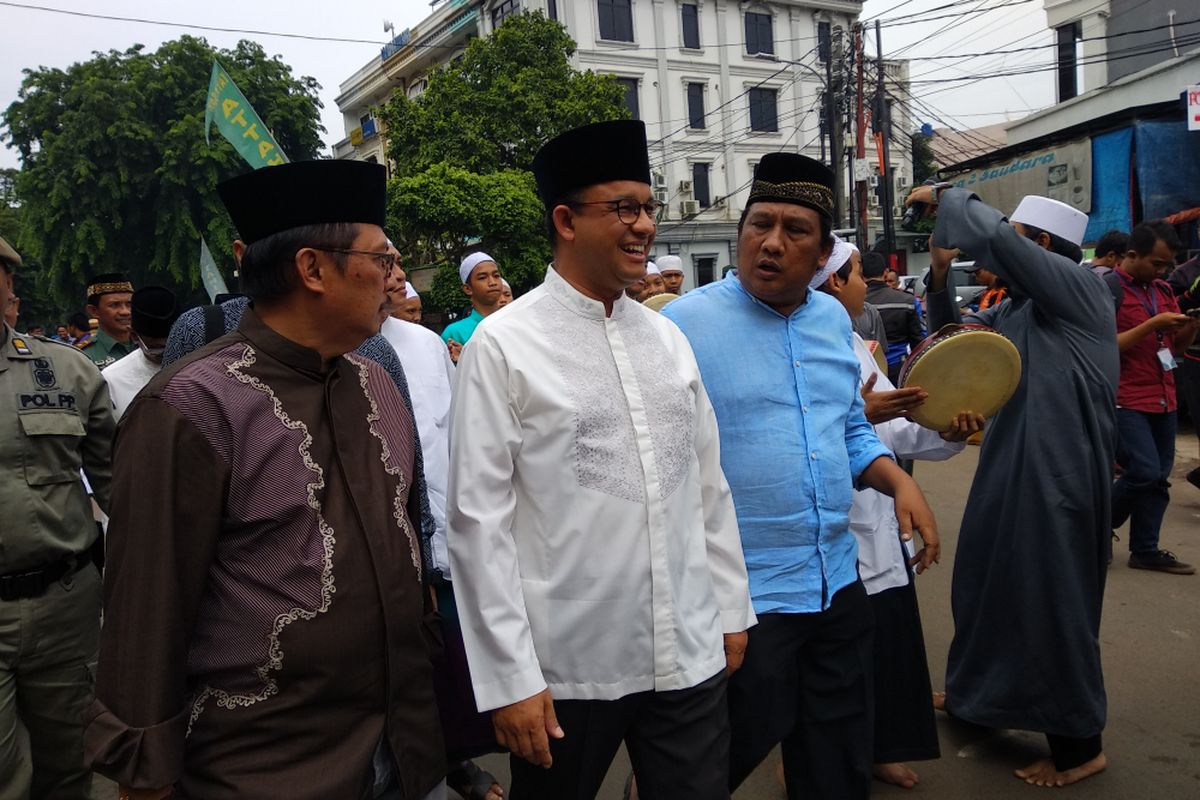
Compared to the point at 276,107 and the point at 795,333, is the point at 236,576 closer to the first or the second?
the point at 795,333

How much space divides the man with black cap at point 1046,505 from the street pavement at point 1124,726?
158 millimetres

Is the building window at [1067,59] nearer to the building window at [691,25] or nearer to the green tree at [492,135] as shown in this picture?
the green tree at [492,135]

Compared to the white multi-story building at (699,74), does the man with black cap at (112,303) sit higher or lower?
lower

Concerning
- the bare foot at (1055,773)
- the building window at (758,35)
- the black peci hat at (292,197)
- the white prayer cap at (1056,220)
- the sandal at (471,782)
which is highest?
the building window at (758,35)

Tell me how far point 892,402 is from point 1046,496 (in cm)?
91

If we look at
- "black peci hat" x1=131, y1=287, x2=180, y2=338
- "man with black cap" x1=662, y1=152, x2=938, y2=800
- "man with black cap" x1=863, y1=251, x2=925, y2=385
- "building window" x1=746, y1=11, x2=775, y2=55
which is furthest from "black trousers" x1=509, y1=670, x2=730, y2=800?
"building window" x1=746, y1=11, x2=775, y2=55

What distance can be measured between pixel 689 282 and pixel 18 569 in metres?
36.8

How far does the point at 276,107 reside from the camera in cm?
2877

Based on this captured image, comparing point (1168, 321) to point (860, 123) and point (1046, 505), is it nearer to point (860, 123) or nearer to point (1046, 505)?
point (1046, 505)

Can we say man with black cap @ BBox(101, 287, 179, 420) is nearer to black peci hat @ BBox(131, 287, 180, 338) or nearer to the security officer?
black peci hat @ BBox(131, 287, 180, 338)

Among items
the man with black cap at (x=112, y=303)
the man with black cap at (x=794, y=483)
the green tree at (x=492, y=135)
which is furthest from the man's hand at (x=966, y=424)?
the green tree at (x=492, y=135)

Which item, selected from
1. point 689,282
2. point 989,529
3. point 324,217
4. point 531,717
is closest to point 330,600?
point 531,717

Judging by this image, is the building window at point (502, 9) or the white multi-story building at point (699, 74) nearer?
the building window at point (502, 9)

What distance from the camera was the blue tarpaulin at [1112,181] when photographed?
13.0 m
